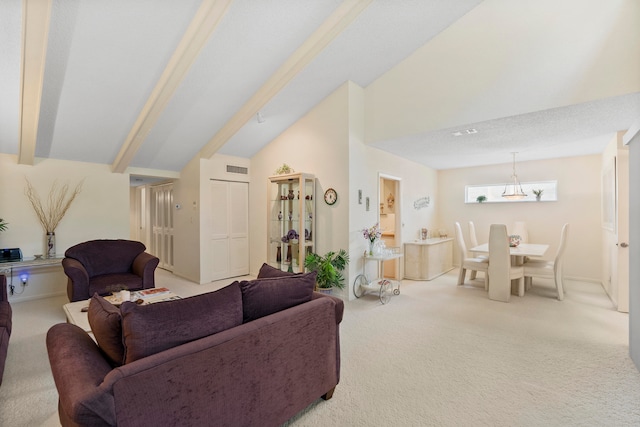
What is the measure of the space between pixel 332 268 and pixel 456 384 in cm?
226

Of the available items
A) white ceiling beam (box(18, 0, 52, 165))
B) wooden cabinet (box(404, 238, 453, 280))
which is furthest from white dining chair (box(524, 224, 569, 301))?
white ceiling beam (box(18, 0, 52, 165))

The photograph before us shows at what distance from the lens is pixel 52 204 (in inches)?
187

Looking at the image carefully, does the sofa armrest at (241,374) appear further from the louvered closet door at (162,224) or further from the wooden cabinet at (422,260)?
the louvered closet door at (162,224)

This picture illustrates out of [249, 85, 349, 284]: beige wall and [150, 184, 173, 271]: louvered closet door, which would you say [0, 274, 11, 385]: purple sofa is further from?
[150, 184, 173, 271]: louvered closet door

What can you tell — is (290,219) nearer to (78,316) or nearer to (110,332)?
(78,316)

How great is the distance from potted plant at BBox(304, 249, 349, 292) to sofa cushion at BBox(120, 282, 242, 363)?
272cm

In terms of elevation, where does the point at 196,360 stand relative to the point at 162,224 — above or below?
below

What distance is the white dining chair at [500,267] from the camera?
444cm

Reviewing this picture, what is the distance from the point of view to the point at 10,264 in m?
4.08

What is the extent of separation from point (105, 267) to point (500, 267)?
224 inches

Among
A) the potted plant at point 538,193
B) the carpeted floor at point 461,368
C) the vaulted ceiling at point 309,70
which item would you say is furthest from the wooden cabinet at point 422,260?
the potted plant at point 538,193

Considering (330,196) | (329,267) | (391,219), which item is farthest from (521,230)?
(329,267)

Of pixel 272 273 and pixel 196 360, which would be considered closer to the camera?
pixel 196 360

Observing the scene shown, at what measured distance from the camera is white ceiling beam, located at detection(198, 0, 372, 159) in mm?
3176
